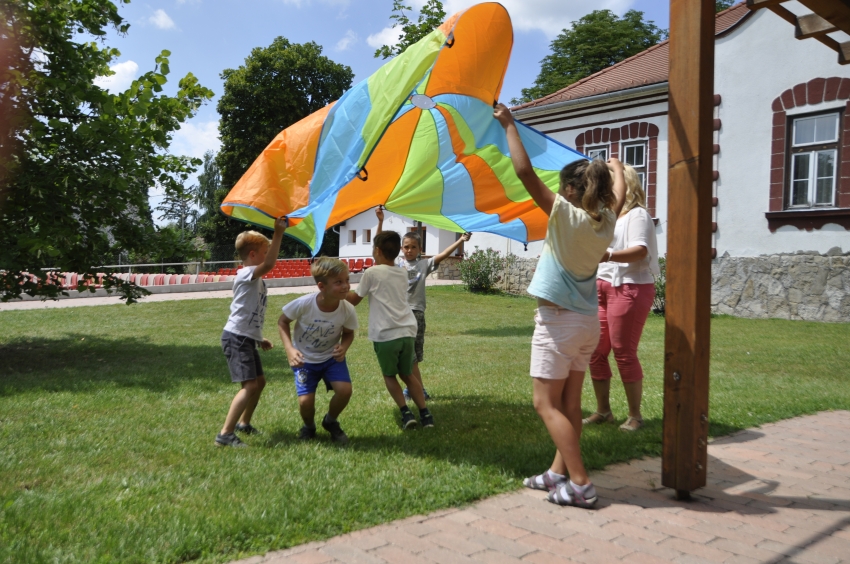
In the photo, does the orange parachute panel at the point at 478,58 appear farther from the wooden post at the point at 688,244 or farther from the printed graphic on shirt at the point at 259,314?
the printed graphic on shirt at the point at 259,314

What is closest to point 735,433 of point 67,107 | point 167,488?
point 167,488

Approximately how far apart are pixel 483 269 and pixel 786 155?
30.4 feet

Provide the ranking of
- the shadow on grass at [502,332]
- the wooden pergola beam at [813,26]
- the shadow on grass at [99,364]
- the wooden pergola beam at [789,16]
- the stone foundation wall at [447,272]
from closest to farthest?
the wooden pergola beam at [789,16] < the wooden pergola beam at [813,26] < the shadow on grass at [99,364] < the shadow on grass at [502,332] < the stone foundation wall at [447,272]

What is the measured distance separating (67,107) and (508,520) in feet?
28.8

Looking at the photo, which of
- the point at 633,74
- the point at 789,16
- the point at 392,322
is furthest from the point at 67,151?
the point at 633,74

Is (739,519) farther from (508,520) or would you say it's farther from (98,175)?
(98,175)

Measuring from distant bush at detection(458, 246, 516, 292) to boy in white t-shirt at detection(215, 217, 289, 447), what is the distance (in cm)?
1706

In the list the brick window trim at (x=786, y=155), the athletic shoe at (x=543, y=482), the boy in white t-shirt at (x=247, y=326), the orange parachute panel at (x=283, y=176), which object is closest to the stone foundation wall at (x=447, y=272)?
the brick window trim at (x=786, y=155)

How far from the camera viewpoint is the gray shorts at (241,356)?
5.26m

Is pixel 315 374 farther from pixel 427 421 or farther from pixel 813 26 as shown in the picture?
pixel 813 26

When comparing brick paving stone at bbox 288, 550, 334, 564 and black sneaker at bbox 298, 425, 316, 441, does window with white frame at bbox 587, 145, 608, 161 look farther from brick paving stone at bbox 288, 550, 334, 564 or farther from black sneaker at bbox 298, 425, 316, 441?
brick paving stone at bbox 288, 550, 334, 564

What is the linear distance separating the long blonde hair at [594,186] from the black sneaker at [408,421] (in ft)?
8.21

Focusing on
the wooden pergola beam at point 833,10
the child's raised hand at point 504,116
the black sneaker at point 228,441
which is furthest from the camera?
the black sneaker at point 228,441

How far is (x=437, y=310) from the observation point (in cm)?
1786
